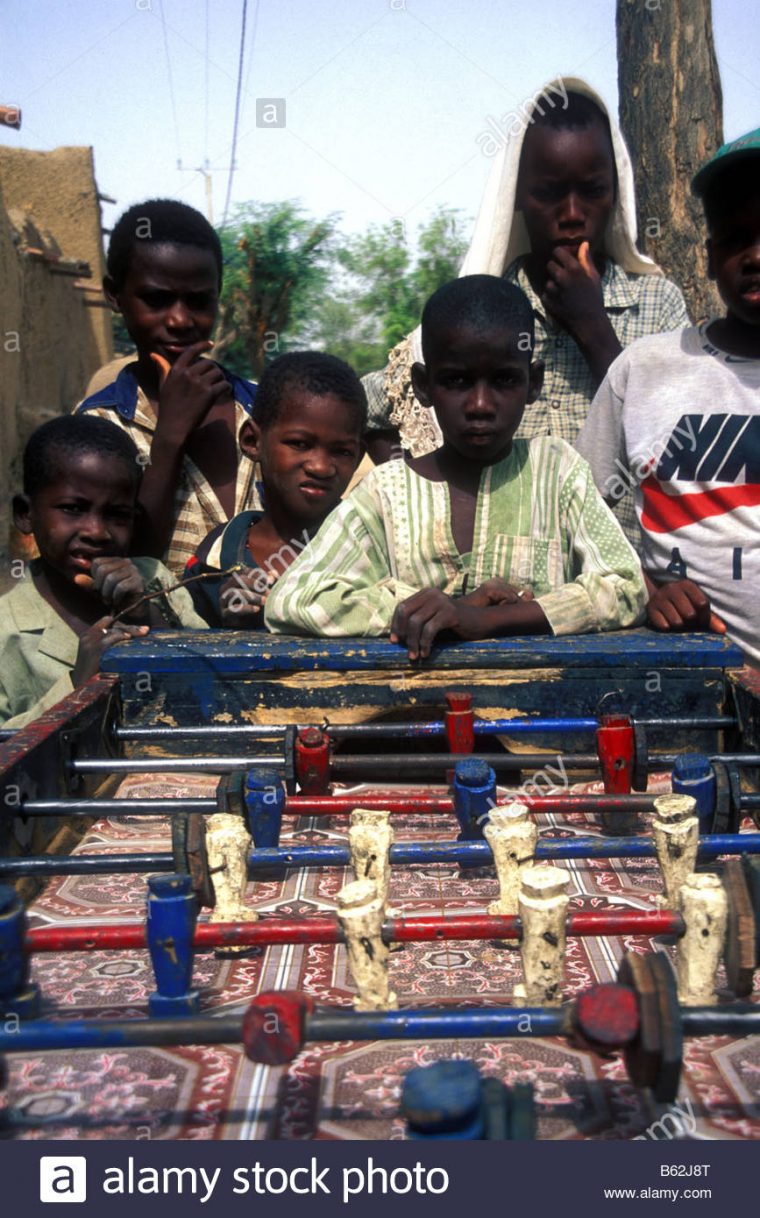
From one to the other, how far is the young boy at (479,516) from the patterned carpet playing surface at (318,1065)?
96 cm

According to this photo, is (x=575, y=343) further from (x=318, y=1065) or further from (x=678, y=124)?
(x=318, y=1065)

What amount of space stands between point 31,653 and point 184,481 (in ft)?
3.12

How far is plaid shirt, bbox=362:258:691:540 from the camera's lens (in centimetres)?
379

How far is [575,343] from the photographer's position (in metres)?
3.79

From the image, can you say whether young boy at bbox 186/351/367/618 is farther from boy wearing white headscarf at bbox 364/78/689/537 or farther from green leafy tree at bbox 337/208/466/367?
green leafy tree at bbox 337/208/466/367

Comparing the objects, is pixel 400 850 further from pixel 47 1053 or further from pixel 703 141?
Result: pixel 703 141

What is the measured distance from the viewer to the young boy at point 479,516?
107 inches

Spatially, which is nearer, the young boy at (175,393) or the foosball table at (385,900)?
the foosball table at (385,900)

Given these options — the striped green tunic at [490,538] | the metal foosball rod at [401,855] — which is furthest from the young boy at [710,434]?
the metal foosball rod at [401,855]

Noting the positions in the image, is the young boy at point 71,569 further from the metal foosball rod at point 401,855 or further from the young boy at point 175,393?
the metal foosball rod at point 401,855

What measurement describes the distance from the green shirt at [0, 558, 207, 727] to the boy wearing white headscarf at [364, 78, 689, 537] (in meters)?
1.42

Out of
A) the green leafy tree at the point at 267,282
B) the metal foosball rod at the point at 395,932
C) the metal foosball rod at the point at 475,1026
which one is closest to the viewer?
the metal foosball rod at the point at 475,1026

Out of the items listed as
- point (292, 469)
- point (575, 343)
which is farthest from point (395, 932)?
point (575, 343)

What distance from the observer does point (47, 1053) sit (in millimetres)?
1423
